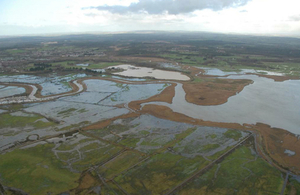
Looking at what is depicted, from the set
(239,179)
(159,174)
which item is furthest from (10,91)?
(239,179)

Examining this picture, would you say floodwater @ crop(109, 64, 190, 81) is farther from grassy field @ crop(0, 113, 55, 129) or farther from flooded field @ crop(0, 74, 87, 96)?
grassy field @ crop(0, 113, 55, 129)

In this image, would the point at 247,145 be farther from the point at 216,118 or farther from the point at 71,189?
the point at 71,189

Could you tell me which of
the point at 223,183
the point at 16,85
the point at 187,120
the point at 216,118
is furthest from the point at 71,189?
the point at 16,85

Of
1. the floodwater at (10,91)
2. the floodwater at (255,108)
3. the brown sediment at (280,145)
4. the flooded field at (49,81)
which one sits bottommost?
the brown sediment at (280,145)

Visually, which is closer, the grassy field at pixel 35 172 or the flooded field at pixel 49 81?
the grassy field at pixel 35 172

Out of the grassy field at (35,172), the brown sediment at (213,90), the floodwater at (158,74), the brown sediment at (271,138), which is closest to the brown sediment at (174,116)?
the brown sediment at (271,138)

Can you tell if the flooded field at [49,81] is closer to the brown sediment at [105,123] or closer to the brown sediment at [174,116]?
the brown sediment at [105,123]
